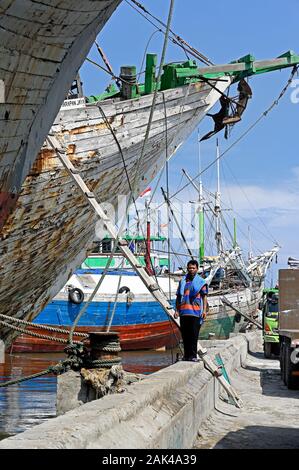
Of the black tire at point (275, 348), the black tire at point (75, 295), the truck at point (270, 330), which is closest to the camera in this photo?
the truck at point (270, 330)

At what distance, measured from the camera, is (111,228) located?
8.61 meters

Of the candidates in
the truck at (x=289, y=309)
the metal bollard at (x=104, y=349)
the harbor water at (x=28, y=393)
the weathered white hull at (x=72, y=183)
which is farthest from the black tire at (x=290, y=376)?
the metal bollard at (x=104, y=349)

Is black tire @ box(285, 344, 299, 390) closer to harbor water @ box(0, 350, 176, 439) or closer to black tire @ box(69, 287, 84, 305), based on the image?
harbor water @ box(0, 350, 176, 439)

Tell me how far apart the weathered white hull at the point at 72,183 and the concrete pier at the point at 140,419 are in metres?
2.81

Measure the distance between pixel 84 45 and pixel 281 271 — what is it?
15.4 feet

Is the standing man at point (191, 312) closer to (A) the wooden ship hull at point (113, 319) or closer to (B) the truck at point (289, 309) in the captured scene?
(B) the truck at point (289, 309)

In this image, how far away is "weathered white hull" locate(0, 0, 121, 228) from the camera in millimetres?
5246

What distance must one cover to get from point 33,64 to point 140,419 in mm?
2928

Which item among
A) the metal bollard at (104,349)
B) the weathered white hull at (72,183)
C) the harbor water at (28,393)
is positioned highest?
the weathered white hull at (72,183)

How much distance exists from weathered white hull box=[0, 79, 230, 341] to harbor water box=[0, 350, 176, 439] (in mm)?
1187

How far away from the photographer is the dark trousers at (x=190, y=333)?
8.23m

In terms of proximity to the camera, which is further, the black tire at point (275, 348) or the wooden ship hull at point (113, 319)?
the wooden ship hull at point (113, 319)
